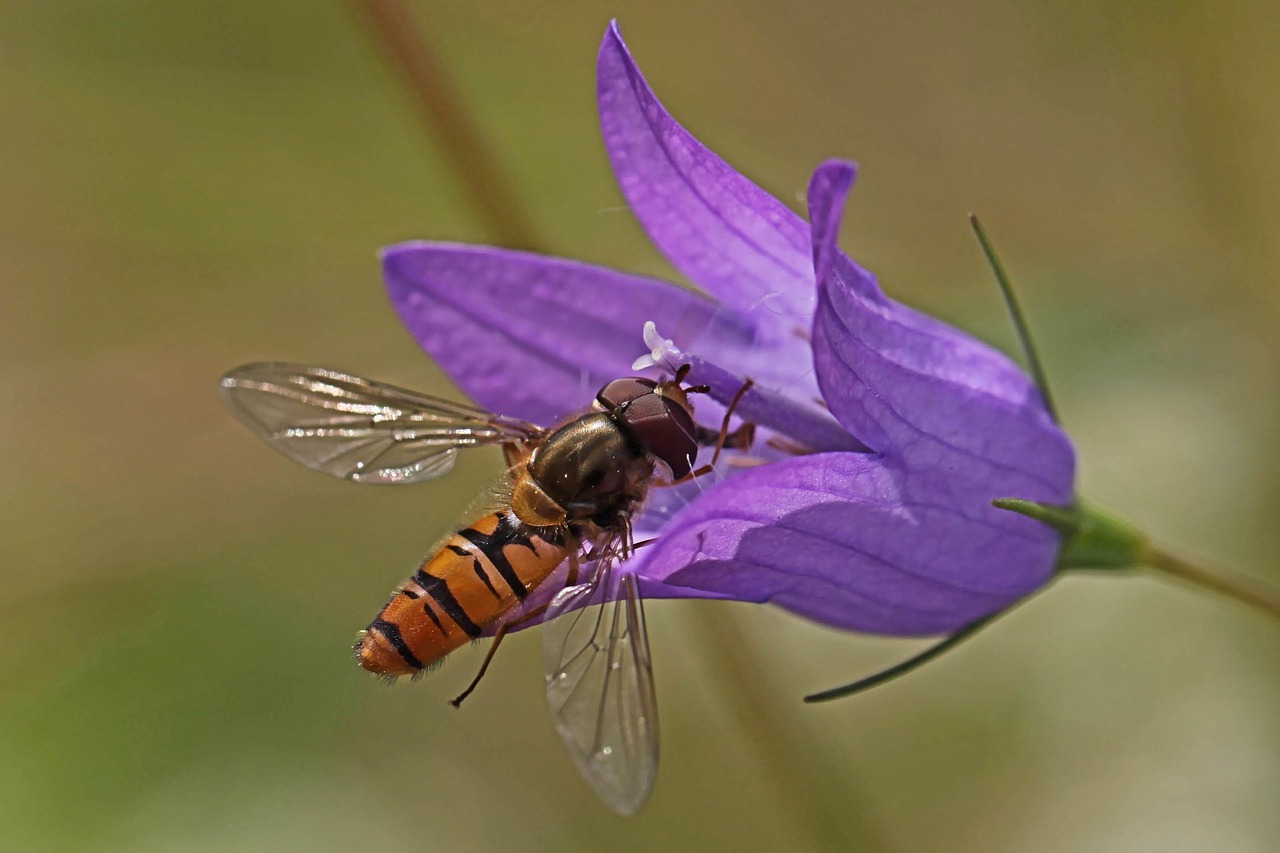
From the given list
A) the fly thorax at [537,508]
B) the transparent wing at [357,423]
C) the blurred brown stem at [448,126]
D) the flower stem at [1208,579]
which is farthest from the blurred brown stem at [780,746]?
the fly thorax at [537,508]

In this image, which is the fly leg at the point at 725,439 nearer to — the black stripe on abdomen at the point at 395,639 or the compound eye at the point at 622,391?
the compound eye at the point at 622,391

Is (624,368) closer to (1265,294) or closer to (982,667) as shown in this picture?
(982,667)

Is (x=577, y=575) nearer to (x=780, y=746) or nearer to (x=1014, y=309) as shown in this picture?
(x=1014, y=309)

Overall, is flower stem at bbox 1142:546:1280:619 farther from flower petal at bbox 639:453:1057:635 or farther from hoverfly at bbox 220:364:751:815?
hoverfly at bbox 220:364:751:815

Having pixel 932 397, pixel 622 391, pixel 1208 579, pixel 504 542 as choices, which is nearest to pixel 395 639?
pixel 504 542

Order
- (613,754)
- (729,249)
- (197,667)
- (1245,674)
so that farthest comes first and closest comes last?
(197,667)
(1245,674)
(729,249)
(613,754)

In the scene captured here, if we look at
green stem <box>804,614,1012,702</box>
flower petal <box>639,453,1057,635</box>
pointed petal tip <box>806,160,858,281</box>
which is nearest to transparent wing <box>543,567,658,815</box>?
flower petal <box>639,453,1057,635</box>

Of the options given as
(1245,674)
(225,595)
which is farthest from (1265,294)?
(225,595)
